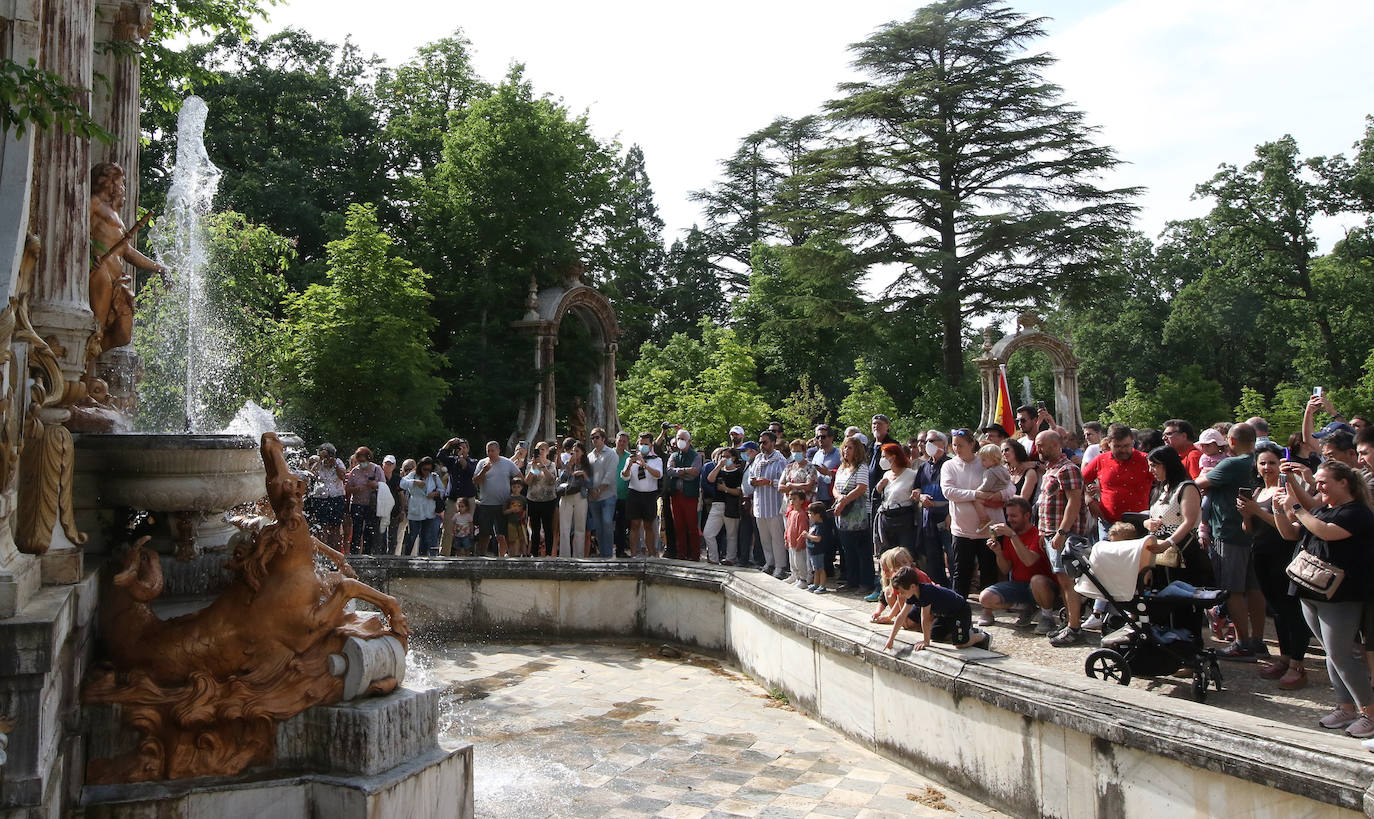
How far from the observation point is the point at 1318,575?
5.17m

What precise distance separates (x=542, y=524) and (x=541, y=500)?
0.37 m

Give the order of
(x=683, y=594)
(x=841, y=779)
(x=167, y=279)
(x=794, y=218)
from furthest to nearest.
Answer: (x=794, y=218)
(x=683, y=594)
(x=167, y=279)
(x=841, y=779)

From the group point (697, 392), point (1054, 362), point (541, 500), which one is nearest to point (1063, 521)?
point (541, 500)

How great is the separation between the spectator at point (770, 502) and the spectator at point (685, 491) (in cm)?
143

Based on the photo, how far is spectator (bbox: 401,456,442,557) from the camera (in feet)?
45.1

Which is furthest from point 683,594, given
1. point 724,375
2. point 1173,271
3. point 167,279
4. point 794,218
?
point 1173,271

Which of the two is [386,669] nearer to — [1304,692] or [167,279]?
Result: [167,279]

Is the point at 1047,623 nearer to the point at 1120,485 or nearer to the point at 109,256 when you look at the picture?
the point at 1120,485

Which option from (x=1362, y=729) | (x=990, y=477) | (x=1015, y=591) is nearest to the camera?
(x=1362, y=729)

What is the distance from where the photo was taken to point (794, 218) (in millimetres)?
35312

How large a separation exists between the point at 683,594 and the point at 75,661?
7443 millimetres

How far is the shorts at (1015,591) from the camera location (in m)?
7.91

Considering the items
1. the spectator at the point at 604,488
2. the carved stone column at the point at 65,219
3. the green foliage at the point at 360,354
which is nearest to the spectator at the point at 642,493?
the spectator at the point at 604,488

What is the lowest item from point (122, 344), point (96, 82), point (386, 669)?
point (386, 669)
